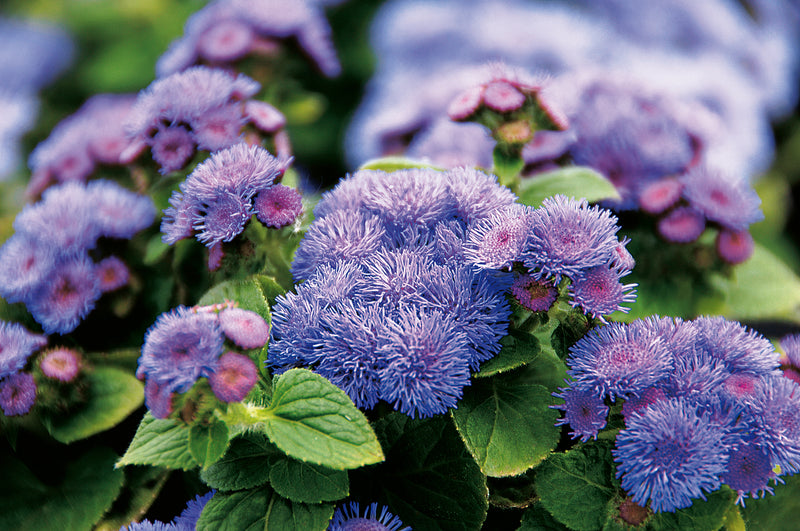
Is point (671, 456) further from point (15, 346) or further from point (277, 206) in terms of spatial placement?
point (15, 346)

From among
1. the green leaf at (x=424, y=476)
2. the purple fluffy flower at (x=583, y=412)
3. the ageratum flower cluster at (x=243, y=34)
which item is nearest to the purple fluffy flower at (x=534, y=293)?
the purple fluffy flower at (x=583, y=412)

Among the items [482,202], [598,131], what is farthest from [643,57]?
[482,202]

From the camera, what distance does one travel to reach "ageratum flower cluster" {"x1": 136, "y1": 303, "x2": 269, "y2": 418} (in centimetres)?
70

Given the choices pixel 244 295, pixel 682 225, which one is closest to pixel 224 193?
pixel 244 295

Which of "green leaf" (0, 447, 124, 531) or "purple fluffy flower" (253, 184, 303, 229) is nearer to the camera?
"purple fluffy flower" (253, 184, 303, 229)

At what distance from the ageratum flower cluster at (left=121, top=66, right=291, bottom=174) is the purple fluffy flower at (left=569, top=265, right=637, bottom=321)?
0.60 metres

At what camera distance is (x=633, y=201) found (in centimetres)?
126

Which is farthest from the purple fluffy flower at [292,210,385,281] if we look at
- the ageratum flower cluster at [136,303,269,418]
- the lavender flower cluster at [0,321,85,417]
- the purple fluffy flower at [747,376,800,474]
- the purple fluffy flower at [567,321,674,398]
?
the purple fluffy flower at [747,376,800,474]

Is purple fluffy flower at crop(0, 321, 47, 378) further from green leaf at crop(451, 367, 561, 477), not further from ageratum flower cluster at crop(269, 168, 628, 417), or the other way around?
green leaf at crop(451, 367, 561, 477)

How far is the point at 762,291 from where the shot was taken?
135cm

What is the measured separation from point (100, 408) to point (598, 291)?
31.5 inches

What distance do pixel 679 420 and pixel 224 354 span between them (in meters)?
0.52

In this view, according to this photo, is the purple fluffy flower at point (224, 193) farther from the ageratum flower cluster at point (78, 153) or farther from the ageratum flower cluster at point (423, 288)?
the ageratum flower cluster at point (78, 153)

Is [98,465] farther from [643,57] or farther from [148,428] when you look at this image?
[643,57]
